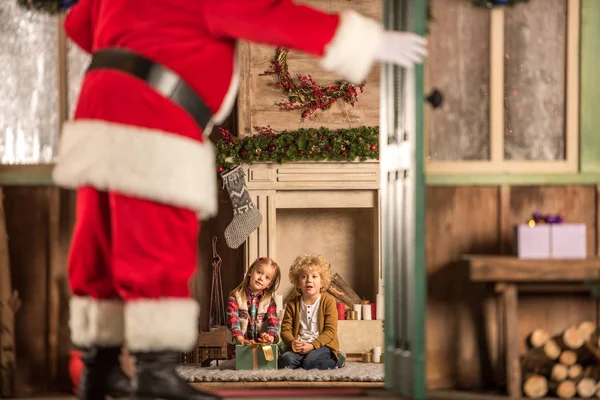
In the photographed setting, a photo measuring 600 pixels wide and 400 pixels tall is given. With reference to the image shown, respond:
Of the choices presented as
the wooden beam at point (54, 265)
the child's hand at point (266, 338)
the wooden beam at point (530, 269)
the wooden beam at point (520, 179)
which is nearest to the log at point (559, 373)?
the wooden beam at point (530, 269)

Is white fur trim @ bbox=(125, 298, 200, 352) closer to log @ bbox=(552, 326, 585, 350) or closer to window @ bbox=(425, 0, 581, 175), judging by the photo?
window @ bbox=(425, 0, 581, 175)

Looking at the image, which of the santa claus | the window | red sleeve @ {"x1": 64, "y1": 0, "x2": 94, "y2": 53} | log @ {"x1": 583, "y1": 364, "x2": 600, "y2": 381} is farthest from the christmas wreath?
the santa claus

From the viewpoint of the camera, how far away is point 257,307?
5.43m

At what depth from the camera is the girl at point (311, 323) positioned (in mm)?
5293

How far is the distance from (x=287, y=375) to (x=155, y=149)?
104 inches

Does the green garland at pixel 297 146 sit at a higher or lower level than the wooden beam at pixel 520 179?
higher

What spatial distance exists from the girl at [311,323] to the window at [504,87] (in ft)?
7.08

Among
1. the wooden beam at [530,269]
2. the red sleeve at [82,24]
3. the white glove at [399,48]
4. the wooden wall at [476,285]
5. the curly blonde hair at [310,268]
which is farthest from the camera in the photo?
the curly blonde hair at [310,268]

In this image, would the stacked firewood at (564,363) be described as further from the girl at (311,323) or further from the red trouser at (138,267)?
the girl at (311,323)

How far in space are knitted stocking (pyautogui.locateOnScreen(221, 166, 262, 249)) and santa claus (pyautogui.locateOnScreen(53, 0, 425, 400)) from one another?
11.2 ft

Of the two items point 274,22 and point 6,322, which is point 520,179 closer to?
point 274,22

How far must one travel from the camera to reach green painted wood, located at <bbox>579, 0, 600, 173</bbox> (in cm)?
346

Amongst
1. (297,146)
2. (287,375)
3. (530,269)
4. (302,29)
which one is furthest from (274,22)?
(297,146)

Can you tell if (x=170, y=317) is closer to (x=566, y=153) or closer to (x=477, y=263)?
(x=477, y=263)
